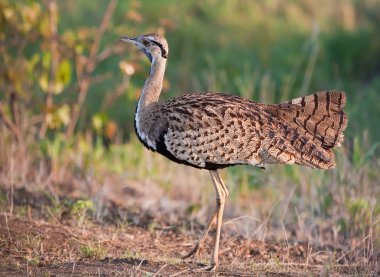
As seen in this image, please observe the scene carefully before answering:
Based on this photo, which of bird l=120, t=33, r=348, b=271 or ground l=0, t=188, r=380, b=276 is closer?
ground l=0, t=188, r=380, b=276

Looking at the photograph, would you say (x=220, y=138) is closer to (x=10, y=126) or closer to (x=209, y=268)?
(x=209, y=268)

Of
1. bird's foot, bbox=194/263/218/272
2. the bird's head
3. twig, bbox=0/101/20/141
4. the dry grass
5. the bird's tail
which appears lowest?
bird's foot, bbox=194/263/218/272

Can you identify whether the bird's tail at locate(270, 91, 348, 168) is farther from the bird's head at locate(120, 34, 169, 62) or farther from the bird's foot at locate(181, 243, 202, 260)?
the bird's foot at locate(181, 243, 202, 260)

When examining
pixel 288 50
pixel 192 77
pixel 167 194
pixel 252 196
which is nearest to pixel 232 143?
pixel 167 194

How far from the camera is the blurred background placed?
24.4 feet

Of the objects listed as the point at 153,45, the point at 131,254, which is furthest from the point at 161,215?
the point at 153,45

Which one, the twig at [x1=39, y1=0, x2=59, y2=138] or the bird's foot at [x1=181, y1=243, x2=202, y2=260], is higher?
the twig at [x1=39, y1=0, x2=59, y2=138]

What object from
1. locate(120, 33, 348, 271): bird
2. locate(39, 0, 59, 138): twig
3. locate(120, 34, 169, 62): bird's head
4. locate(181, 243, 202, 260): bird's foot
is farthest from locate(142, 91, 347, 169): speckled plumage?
locate(39, 0, 59, 138): twig

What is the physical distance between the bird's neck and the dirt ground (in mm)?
1001

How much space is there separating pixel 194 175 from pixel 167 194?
635 mm

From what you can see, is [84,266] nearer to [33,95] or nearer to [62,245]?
[62,245]

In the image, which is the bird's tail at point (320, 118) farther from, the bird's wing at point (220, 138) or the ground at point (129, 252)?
the ground at point (129, 252)

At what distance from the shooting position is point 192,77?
1279 cm

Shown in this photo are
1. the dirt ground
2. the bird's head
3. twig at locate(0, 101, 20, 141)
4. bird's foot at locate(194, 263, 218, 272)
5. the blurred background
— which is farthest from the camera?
twig at locate(0, 101, 20, 141)
